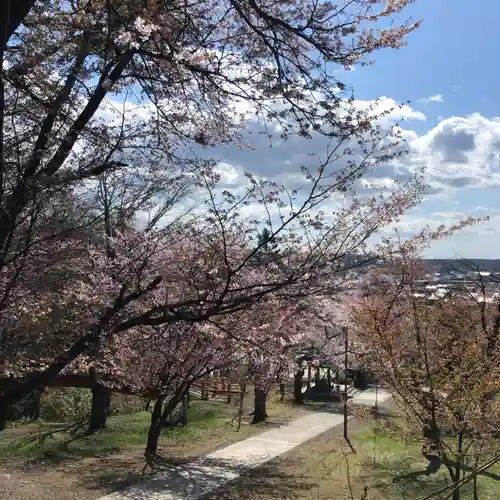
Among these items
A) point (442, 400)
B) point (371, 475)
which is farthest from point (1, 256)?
point (371, 475)

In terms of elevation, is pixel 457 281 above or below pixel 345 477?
above

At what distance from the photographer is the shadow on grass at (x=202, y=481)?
10711mm

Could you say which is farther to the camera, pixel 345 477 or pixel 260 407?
pixel 260 407

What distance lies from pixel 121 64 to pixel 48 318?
4409mm

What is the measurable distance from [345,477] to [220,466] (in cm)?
270

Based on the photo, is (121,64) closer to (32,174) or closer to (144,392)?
(32,174)

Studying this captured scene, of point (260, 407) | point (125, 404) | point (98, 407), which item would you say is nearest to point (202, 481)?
point (98, 407)

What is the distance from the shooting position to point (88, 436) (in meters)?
15.5

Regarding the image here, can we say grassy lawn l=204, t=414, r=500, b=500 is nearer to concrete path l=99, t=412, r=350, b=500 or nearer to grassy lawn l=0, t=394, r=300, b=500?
concrete path l=99, t=412, r=350, b=500

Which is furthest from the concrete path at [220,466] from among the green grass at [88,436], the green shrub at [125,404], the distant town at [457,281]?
the green shrub at [125,404]

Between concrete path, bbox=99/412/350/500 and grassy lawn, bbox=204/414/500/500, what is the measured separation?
383 mm

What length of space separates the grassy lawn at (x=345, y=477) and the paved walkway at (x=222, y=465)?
0.36m

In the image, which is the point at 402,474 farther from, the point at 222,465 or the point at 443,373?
the point at 443,373

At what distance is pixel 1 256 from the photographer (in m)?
4.32
